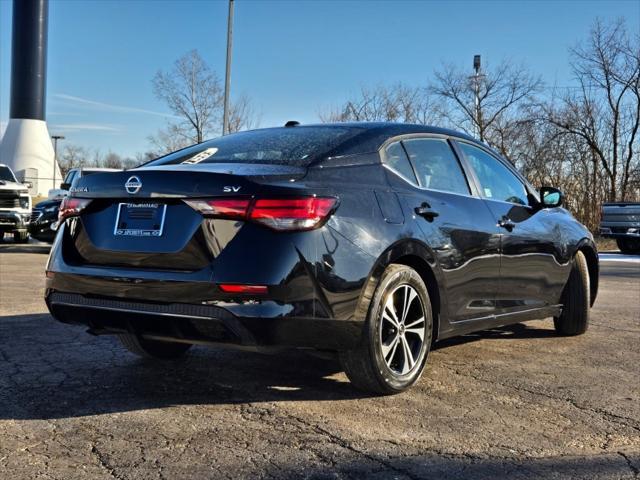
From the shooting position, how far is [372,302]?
3.51 meters

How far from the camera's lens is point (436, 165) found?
4.43m

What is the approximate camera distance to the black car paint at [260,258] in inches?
126

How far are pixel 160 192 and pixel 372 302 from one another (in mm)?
1225

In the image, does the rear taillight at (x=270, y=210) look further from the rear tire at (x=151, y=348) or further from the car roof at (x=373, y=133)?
the rear tire at (x=151, y=348)

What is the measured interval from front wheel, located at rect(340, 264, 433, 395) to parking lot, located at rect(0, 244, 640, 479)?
0.45 ft

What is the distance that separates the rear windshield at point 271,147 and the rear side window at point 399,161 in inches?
9.4

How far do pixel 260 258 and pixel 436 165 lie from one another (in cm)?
174

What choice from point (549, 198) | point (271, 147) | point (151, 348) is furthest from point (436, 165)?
point (151, 348)

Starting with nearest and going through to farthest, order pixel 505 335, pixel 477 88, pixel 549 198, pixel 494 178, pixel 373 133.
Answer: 1. pixel 373 133
2. pixel 494 178
3. pixel 549 198
4. pixel 505 335
5. pixel 477 88

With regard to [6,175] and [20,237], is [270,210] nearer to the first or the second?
[20,237]

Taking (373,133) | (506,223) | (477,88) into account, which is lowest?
(506,223)

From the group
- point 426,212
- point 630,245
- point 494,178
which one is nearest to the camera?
point 426,212

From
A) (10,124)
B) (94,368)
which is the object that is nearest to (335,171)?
(94,368)

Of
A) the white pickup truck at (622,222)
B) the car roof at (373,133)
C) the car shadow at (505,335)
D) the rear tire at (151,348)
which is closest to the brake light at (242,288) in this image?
the car roof at (373,133)
